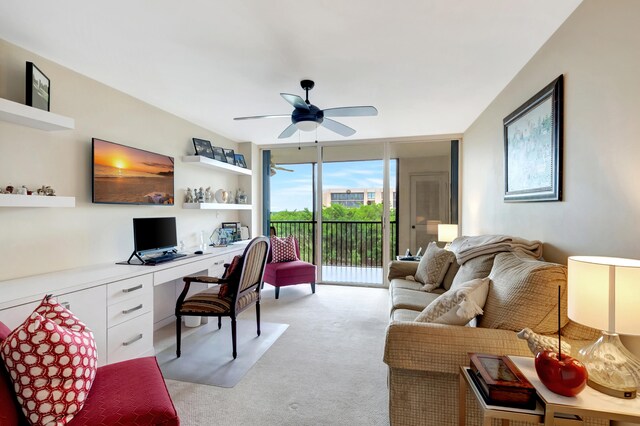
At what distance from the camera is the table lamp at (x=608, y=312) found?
1.05 metres

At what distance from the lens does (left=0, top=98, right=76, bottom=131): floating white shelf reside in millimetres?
1847

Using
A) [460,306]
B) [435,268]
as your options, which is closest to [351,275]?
[435,268]

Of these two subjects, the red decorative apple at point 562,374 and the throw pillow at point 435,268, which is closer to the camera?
the red decorative apple at point 562,374

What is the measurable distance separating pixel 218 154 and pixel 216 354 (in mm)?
2659

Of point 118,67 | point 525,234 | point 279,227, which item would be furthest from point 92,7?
point 279,227

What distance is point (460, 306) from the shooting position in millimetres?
1575

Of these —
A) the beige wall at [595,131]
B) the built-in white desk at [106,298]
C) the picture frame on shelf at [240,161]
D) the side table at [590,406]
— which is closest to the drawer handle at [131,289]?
the built-in white desk at [106,298]

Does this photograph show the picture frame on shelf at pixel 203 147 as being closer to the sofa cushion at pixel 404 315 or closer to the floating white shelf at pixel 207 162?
the floating white shelf at pixel 207 162

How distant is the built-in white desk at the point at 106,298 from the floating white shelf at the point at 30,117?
1.06m

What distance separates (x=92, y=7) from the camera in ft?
5.54

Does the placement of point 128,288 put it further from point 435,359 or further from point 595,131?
point 595,131

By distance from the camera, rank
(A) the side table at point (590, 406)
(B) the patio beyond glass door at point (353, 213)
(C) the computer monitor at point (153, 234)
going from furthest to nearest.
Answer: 1. (B) the patio beyond glass door at point (353, 213)
2. (C) the computer monitor at point (153, 234)
3. (A) the side table at point (590, 406)

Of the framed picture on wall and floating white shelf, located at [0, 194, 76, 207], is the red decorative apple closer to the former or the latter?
the framed picture on wall

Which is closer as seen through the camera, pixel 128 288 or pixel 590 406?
pixel 590 406
